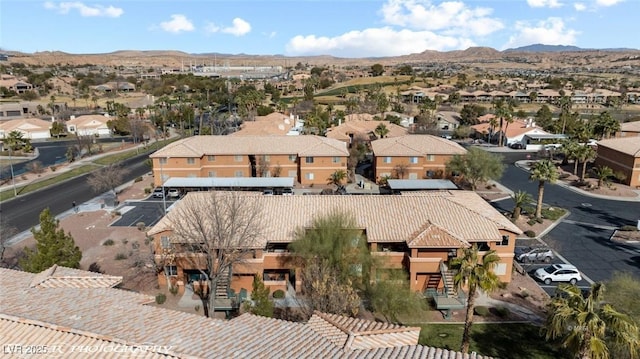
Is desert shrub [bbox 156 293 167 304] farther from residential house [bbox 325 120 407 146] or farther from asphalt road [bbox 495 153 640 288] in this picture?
residential house [bbox 325 120 407 146]

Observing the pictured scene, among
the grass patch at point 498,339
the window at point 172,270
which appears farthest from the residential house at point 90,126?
the grass patch at point 498,339

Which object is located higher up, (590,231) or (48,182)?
(590,231)

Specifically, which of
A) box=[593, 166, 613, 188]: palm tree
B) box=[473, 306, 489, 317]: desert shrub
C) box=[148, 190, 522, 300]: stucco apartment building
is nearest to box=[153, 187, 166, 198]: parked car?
box=[148, 190, 522, 300]: stucco apartment building

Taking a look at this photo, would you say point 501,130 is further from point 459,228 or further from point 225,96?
point 225,96

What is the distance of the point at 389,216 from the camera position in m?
36.2

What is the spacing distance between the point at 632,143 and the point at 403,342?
6659cm

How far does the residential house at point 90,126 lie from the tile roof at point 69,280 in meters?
96.3

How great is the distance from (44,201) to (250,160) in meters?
27.7

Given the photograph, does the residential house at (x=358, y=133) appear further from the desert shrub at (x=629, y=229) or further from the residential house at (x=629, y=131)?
the desert shrub at (x=629, y=229)

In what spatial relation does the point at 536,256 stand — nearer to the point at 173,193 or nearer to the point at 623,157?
the point at 623,157

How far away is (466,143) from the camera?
97.6 metres

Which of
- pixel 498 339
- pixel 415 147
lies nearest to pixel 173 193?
pixel 415 147

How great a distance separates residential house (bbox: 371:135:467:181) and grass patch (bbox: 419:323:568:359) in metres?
35.8

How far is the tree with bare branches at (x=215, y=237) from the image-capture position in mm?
30578
